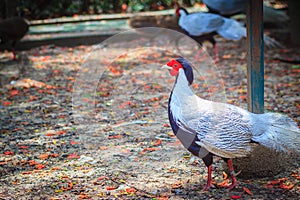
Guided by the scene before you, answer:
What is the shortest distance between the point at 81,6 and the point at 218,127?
971 cm

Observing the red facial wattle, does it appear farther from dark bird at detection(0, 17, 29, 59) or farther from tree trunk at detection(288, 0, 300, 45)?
dark bird at detection(0, 17, 29, 59)

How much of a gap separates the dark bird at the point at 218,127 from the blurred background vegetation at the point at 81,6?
885 cm

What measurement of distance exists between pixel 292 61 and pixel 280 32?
7.65 ft

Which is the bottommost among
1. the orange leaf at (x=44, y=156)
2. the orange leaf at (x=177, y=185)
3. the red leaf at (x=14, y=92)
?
the red leaf at (x=14, y=92)

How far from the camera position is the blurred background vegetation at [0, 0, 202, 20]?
1199 centimetres

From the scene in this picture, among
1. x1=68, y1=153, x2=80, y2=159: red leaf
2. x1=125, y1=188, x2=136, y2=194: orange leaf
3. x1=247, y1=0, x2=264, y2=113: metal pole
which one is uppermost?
x1=247, y1=0, x2=264, y2=113: metal pole

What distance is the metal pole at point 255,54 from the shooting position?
12.5 feet

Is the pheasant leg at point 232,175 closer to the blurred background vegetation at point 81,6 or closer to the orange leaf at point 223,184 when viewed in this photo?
the orange leaf at point 223,184

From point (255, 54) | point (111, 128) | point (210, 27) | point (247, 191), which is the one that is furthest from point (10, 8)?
point (247, 191)

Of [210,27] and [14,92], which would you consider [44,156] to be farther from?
[210,27]

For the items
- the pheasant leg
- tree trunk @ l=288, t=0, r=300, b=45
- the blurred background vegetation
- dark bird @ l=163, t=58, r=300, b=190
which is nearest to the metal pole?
dark bird @ l=163, t=58, r=300, b=190

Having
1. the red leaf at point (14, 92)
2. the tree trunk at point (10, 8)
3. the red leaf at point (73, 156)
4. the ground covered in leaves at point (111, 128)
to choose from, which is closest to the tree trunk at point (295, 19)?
the ground covered in leaves at point (111, 128)

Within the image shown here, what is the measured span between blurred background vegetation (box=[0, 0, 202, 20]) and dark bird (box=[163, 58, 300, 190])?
348 inches

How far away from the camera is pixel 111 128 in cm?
524
